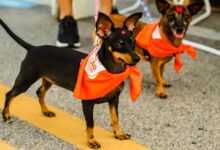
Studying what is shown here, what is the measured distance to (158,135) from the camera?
6.29 ft

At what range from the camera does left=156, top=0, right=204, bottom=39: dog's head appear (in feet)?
7.37

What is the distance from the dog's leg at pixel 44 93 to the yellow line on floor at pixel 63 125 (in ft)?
0.09

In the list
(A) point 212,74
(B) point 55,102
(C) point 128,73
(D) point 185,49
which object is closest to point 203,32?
(A) point 212,74

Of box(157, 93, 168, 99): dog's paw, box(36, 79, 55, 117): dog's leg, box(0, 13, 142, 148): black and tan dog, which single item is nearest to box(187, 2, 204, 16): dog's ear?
box(157, 93, 168, 99): dog's paw

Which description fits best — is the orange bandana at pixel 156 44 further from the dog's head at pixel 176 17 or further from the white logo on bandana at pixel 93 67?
the white logo on bandana at pixel 93 67

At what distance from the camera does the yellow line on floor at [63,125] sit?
1828mm

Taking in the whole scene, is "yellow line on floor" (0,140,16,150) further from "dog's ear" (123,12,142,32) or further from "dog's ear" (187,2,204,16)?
"dog's ear" (187,2,204,16)

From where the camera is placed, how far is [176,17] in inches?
88.7

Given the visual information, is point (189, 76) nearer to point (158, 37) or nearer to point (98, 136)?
point (158, 37)

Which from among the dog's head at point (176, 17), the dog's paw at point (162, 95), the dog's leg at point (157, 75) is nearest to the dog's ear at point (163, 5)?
the dog's head at point (176, 17)

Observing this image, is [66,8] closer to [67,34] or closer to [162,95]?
[67,34]

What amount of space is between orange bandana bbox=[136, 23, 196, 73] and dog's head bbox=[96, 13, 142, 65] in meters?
0.69

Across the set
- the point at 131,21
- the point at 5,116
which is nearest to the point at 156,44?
the point at 131,21

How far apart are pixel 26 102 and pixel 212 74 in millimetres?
1263
